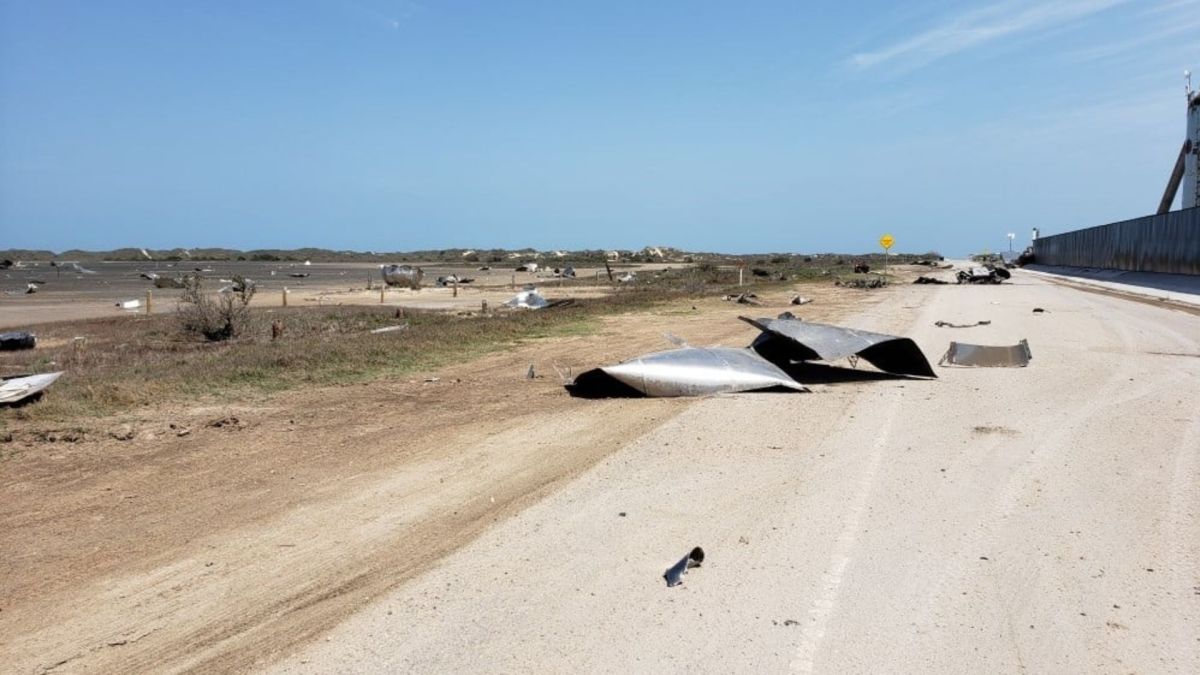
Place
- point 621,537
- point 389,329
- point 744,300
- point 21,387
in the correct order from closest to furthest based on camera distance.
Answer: point 621,537, point 21,387, point 389,329, point 744,300

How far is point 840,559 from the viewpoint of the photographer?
5102 mm

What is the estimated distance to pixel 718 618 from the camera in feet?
14.4

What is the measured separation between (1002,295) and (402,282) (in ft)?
90.8

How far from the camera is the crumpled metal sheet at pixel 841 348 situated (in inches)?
466

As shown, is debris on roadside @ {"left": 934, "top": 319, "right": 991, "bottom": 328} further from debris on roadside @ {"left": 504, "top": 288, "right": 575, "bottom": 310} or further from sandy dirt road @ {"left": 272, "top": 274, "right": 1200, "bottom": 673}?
debris on roadside @ {"left": 504, "top": 288, "right": 575, "bottom": 310}

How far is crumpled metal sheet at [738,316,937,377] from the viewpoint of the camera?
1183 centimetres

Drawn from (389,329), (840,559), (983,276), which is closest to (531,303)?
(389,329)

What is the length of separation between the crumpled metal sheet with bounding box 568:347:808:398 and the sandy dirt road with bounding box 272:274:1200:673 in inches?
52.2

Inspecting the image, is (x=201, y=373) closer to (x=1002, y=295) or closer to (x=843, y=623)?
(x=843, y=623)

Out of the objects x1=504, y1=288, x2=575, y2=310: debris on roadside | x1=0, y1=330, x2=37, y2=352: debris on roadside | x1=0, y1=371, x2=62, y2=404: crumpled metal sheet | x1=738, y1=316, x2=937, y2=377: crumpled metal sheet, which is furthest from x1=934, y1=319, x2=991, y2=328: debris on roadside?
x1=0, y1=330, x2=37, y2=352: debris on roadside

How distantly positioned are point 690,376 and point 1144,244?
47.1m

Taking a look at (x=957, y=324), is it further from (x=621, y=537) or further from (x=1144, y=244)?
(x=1144, y=244)

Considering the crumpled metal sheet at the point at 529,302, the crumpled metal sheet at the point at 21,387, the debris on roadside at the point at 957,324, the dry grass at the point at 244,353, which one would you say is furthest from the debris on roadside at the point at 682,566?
the crumpled metal sheet at the point at 529,302

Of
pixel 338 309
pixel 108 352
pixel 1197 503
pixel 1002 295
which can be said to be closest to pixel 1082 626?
pixel 1197 503
